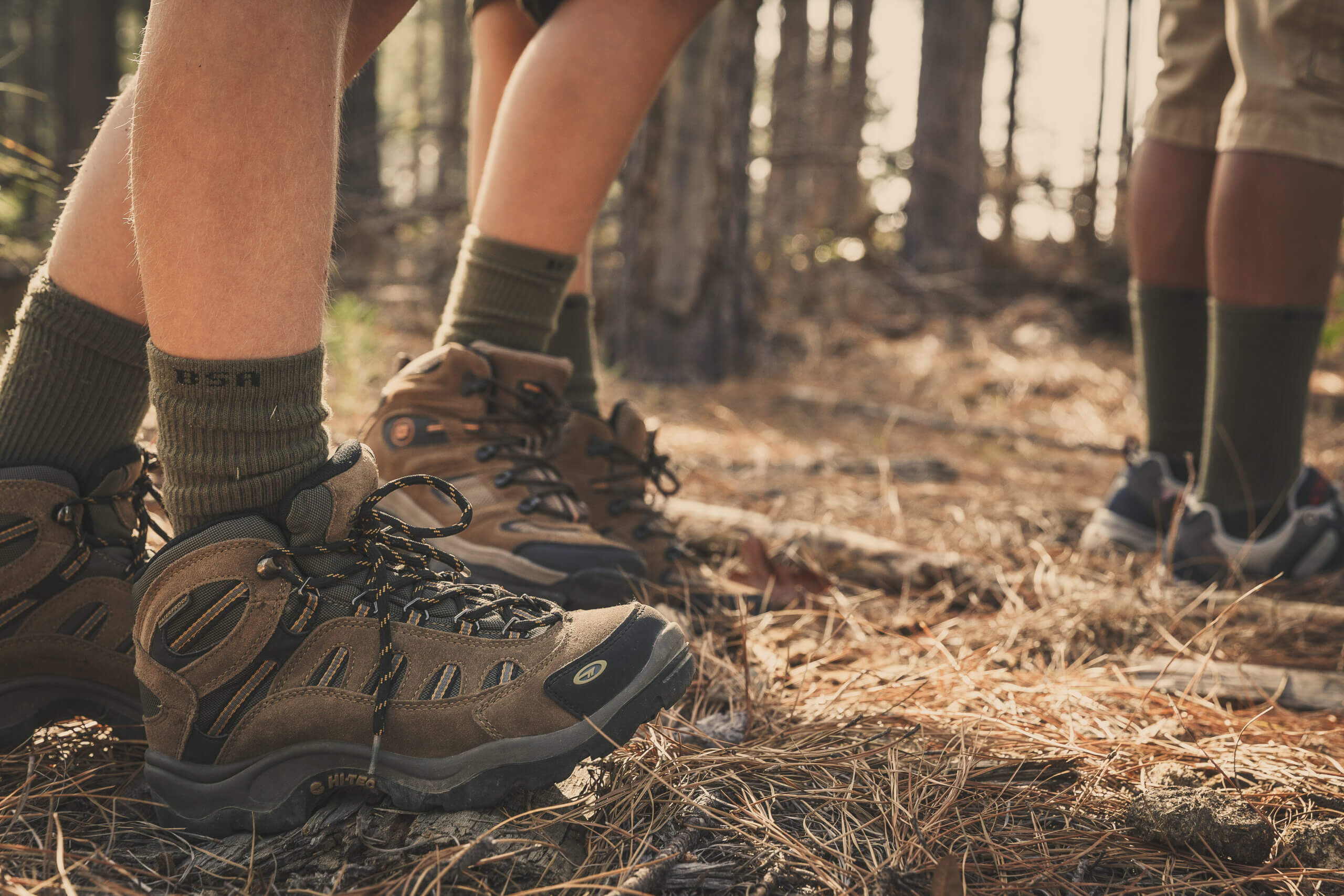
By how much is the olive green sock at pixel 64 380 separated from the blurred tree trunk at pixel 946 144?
823 cm

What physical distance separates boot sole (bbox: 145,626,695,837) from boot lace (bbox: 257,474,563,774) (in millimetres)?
38

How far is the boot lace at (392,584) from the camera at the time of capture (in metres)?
0.96

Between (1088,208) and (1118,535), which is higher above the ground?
(1088,208)

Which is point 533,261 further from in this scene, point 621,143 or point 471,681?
point 471,681

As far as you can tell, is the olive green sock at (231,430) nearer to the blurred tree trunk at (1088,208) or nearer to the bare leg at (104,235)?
the bare leg at (104,235)

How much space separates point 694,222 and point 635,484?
118 inches

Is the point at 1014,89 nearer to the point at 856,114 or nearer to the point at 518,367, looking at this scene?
the point at 856,114

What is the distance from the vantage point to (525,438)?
4.88 ft

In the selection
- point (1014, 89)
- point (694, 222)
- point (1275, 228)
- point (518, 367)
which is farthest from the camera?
point (1014, 89)

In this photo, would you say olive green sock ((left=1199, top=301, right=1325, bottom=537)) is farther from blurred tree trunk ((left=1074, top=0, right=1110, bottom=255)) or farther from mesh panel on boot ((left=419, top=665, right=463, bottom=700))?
blurred tree trunk ((left=1074, top=0, right=1110, bottom=255))

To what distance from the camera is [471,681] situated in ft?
3.15

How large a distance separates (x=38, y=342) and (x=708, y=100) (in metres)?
3.69

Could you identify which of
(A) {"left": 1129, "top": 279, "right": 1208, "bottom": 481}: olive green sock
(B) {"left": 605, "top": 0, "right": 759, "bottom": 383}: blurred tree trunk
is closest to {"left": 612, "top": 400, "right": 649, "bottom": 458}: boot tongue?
(A) {"left": 1129, "top": 279, "right": 1208, "bottom": 481}: olive green sock

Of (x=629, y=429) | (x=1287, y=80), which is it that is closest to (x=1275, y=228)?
Answer: (x=1287, y=80)
